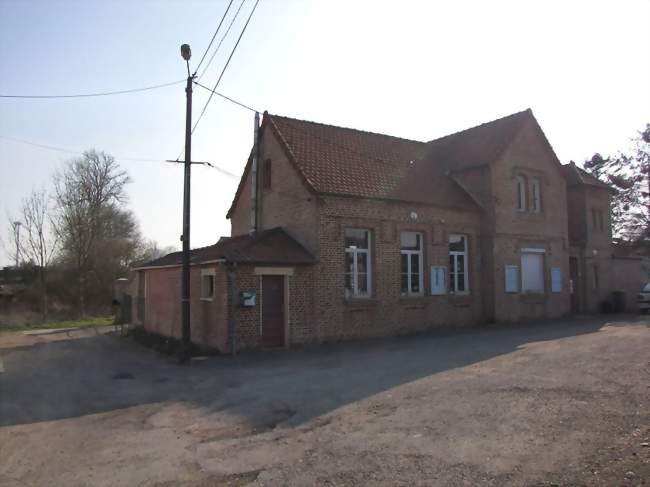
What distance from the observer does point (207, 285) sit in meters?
17.0

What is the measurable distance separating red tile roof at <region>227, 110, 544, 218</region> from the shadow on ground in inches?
212

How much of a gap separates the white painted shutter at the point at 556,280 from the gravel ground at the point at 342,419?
1001 centimetres

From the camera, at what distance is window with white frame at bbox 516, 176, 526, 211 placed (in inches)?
939

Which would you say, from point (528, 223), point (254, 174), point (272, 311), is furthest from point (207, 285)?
point (528, 223)

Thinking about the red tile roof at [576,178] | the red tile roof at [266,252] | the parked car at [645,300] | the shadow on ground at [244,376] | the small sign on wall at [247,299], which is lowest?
the shadow on ground at [244,376]

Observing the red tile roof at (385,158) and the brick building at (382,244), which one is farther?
the red tile roof at (385,158)

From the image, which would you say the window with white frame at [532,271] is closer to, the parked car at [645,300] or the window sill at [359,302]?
the parked car at [645,300]

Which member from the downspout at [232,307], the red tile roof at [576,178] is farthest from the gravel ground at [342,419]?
the red tile roof at [576,178]

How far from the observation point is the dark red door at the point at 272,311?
1609 cm

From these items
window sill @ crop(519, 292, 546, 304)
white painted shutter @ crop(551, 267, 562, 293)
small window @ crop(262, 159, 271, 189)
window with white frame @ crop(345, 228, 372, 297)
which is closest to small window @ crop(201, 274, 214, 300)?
window with white frame @ crop(345, 228, 372, 297)

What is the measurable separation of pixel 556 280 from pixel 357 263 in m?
11.5

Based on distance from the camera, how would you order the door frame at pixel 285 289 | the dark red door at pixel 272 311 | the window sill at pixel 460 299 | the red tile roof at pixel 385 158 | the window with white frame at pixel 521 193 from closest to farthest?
1. the door frame at pixel 285 289
2. the dark red door at pixel 272 311
3. the red tile roof at pixel 385 158
4. the window sill at pixel 460 299
5. the window with white frame at pixel 521 193

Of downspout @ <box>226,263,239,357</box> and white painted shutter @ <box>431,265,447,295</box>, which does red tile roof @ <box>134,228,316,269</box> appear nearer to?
downspout @ <box>226,263,239,357</box>

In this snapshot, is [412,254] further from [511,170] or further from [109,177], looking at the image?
[109,177]
